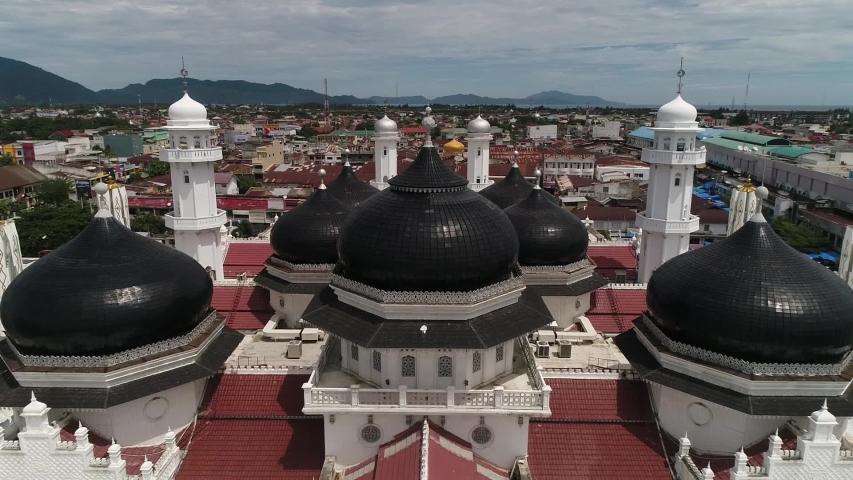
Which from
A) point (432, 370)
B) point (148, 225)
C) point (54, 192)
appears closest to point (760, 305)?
point (432, 370)

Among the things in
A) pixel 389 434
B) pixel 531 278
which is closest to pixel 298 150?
pixel 531 278

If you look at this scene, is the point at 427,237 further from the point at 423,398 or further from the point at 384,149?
the point at 384,149

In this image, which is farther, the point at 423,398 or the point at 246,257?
the point at 246,257

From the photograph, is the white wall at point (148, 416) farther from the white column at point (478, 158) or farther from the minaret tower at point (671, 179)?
the white column at point (478, 158)

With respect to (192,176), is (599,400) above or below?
below

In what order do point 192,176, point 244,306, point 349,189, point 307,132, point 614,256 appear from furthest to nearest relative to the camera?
point 307,132, point 614,256, point 349,189, point 192,176, point 244,306

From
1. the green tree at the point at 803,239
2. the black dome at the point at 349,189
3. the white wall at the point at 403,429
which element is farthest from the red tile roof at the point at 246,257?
the green tree at the point at 803,239

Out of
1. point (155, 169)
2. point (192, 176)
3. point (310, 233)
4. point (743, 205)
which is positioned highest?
point (192, 176)
